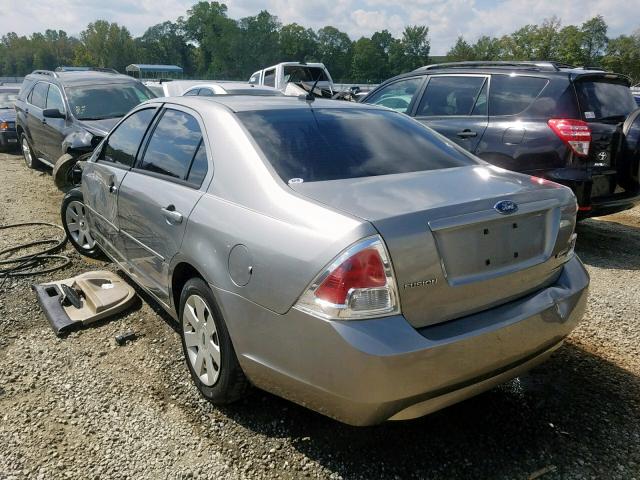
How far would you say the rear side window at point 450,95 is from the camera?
5.74 m

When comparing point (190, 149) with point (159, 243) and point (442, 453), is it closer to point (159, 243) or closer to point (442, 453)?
point (159, 243)

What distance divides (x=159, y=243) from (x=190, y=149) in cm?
58

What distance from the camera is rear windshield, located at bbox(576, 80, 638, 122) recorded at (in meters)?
4.95

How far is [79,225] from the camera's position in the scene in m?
5.15

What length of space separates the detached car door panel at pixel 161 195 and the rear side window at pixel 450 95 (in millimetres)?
3551

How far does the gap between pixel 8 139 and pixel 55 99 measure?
5.11 m

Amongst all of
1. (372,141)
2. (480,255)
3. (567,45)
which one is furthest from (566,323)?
(567,45)

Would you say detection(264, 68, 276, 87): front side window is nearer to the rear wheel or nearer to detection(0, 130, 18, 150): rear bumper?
detection(0, 130, 18, 150): rear bumper

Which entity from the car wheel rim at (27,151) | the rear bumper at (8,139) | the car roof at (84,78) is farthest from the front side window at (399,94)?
the rear bumper at (8,139)

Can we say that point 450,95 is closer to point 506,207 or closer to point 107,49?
point 506,207

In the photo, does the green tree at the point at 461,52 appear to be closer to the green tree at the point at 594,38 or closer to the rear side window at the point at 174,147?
the green tree at the point at 594,38

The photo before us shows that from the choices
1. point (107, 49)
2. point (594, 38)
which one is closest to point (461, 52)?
point (594, 38)

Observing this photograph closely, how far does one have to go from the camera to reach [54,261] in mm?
5062

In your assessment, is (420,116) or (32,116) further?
(32,116)
